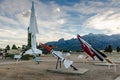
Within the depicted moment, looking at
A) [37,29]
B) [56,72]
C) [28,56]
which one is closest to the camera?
[56,72]

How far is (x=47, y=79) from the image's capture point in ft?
69.4

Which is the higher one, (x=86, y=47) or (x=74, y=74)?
(x=86, y=47)

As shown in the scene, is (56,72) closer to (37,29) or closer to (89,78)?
(89,78)

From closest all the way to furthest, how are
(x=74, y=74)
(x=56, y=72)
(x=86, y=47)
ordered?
(x=74, y=74)
(x=56, y=72)
(x=86, y=47)

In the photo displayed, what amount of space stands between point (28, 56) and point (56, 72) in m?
29.1

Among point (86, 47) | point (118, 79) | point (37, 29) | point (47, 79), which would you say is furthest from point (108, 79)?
point (37, 29)

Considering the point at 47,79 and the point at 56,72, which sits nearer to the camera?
the point at 47,79

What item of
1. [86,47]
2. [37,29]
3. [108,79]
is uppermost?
[37,29]

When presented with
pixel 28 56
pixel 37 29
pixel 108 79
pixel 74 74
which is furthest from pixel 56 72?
pixel 28 56

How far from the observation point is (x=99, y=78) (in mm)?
22266

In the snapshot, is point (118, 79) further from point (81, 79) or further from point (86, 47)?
point (86, 47)

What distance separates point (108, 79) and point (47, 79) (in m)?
5.58

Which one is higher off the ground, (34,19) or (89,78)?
(34,19)

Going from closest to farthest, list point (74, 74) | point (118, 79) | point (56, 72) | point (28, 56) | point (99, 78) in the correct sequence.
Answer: point (118, 79), point (99, 78), point (74, 74), point (56, 72), point (28, 56)
